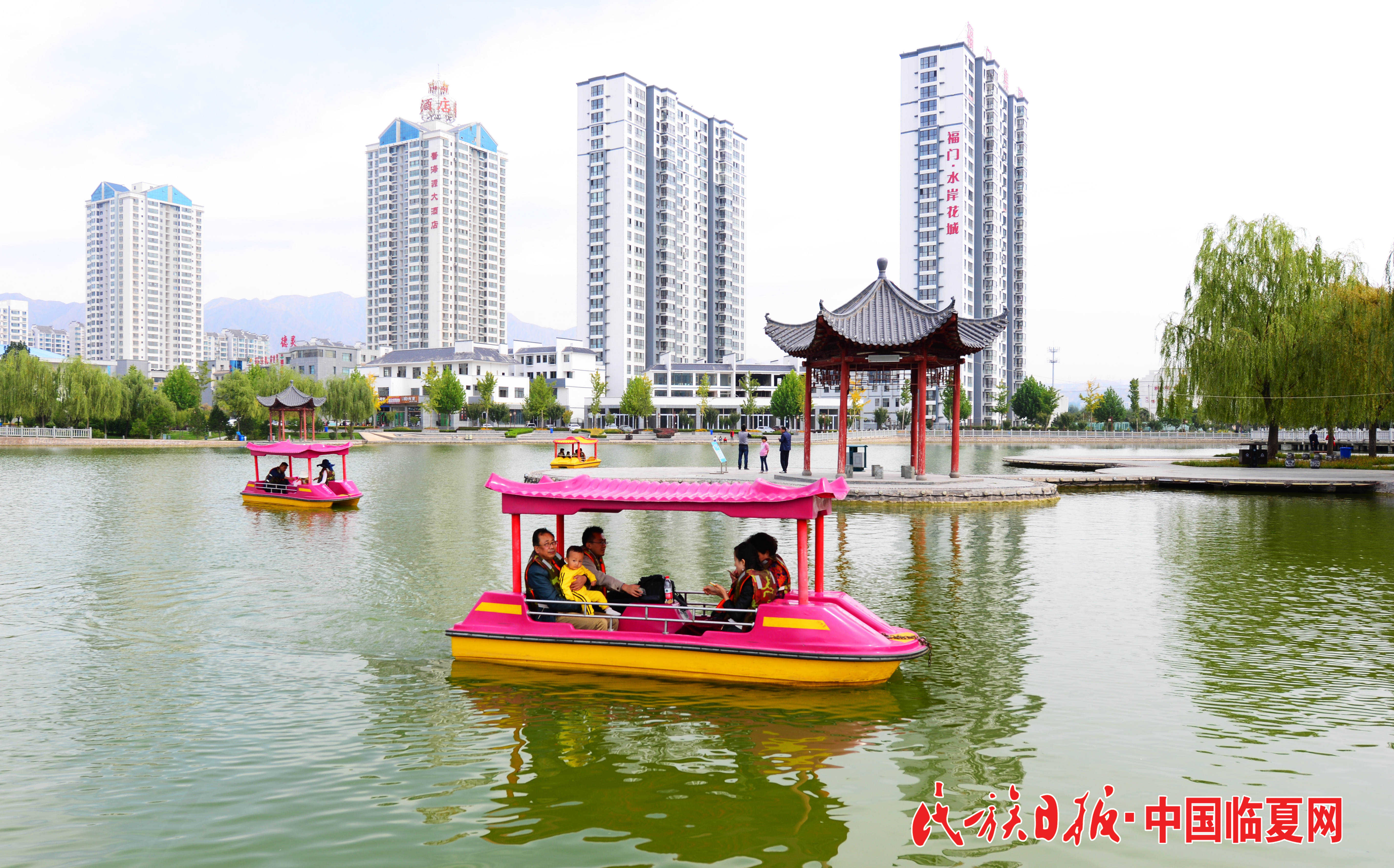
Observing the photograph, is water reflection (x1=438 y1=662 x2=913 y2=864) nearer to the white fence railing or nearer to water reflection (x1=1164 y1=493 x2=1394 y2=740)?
water reflection (x1=1164 y1=493 x2=1394 y2=740)

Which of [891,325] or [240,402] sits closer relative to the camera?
[891,325]

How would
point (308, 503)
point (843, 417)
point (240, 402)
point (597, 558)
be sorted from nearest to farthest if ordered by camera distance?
point (597, 558) < point (308, 503) < point (843, 417) < point (240, 402)

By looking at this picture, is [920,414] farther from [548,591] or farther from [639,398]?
[639,398]

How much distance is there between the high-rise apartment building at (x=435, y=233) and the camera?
14175cm

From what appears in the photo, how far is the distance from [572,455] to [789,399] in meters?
57.5

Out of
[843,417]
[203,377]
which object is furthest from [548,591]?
[203,377]

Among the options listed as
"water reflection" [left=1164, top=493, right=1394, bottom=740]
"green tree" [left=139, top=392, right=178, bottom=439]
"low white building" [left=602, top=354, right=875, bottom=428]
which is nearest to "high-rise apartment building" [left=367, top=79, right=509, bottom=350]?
"low white building" [left=602, top=354, right=875, bottom=428]

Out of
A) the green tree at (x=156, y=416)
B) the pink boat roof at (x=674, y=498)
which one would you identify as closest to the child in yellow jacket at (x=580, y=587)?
the pink boat roof at (x=674, y=498)

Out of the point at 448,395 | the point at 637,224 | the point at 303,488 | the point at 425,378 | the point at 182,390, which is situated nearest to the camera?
the point at 303,488

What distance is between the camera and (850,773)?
256 inches

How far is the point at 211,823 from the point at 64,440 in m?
66.3

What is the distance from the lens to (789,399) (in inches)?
3725

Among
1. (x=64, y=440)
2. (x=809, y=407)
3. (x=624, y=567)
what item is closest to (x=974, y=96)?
(x=809, y=407)

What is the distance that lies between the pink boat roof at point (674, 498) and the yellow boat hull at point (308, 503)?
16559 millimetres
